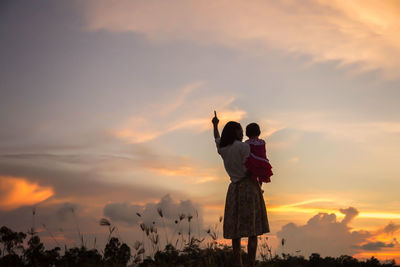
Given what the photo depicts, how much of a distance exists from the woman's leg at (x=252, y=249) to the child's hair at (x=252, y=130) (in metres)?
2.00

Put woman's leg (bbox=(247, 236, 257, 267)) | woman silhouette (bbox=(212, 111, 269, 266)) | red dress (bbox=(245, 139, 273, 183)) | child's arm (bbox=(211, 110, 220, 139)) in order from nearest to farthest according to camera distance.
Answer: woman's leg (bbox=(247, 236, 257, 267)), red dress (bbox=(245, 139, 273, 183)), woman silhouette (bbox=(212, 111, 269, 266)), child's arm (bbox=(211, 110, 220, 139))

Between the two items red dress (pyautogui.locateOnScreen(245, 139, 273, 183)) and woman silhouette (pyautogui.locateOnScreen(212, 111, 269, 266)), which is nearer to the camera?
red dress (pyautogui.locateOnScreen(245, 139, 273, 183))

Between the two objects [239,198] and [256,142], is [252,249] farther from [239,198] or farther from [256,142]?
[256,142]

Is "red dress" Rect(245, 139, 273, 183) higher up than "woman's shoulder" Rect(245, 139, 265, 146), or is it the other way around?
"woman's shoulder" Rect(245, 139, 265, 146)

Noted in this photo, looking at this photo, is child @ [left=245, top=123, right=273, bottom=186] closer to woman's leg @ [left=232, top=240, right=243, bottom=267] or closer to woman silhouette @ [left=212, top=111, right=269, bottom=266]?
woman silhouette @ [left=212, top=111, right=269, bottom=266]

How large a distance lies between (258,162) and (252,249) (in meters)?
1.64

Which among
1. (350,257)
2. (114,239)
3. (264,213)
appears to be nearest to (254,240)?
(264,213)

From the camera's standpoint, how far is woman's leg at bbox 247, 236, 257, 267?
7793 millimetres

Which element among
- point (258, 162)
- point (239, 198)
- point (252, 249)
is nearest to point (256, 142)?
point (258, 162)

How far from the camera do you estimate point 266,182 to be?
8.17 metres

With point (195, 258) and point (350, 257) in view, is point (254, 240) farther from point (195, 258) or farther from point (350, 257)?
point (350, 257)

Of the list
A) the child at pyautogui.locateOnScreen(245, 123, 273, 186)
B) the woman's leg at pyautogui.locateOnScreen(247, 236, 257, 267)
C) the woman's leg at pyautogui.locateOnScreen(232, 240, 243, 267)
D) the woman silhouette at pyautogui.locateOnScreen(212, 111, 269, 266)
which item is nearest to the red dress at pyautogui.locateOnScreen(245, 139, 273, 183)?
the child at pyautogui.locateOnScreen(245, 123, 273, 186)

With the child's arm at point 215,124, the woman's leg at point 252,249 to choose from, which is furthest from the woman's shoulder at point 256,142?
the woman's leg at point 252,249

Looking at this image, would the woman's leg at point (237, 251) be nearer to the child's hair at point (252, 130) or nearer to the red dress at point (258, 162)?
the red dress at point (258, 162)
